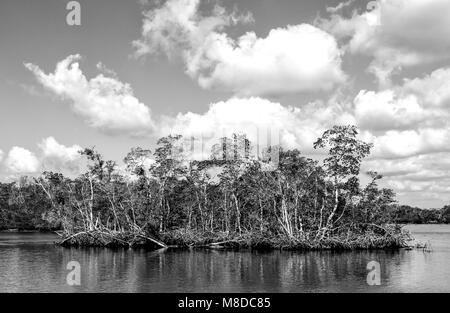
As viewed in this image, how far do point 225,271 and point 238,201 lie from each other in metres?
28.0

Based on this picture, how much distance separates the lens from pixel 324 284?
33.4m

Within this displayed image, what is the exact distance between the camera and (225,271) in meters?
39.7

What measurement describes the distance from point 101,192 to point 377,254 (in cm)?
3758

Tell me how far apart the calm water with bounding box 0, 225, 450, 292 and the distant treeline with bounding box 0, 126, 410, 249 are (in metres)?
4.09

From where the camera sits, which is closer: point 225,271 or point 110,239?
point 225,271

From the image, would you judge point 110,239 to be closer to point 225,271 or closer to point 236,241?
point 236,241

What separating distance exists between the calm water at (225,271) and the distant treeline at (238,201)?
4.09 m

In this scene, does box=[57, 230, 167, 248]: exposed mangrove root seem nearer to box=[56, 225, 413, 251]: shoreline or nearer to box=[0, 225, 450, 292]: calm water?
box=[56, 225, 413, 251]: shoreline

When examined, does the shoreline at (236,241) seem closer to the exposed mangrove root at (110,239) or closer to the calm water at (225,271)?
the exposed mangrove root at (110,239)

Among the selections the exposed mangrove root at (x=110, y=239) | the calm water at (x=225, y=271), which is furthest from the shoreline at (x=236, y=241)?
the calm water at (x=225, y=271)

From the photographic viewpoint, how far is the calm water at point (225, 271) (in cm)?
3247

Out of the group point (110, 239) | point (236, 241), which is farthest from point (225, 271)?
point (110, 239)

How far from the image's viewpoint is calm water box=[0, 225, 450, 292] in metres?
32.5
